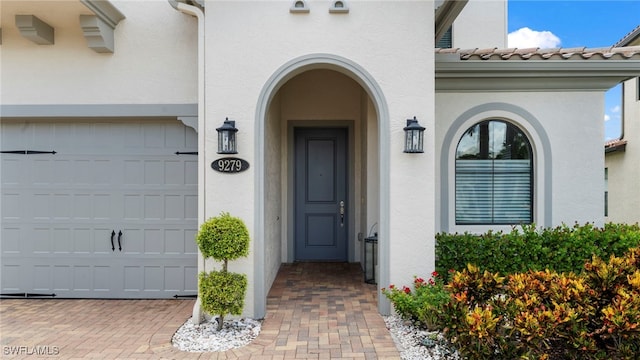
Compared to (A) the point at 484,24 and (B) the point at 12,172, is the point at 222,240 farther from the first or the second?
(A) the point at 484,24

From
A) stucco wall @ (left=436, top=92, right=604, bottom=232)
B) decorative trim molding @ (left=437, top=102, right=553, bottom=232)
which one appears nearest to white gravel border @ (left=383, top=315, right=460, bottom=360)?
decorative trim molding @ (left=437, top=102, right=553, bottom=232)

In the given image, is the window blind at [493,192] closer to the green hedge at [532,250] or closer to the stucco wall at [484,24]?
the green hedge at [532,250]

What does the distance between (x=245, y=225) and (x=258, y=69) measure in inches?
74.2

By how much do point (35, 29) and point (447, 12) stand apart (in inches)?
214

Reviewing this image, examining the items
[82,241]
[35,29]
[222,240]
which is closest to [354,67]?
[222,240]

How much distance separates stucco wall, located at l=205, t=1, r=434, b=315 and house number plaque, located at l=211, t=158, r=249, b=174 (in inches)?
2.8

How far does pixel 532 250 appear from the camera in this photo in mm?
4805

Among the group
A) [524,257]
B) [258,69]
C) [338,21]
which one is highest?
[338,21]

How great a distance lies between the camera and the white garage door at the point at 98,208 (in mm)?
5156

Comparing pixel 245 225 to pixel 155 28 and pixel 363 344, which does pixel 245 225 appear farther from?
pixel 155 28

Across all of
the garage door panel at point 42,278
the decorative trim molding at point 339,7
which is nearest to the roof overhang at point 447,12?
the decorative trim molding at point 339,7

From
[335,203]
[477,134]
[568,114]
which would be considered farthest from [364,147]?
[568,114]

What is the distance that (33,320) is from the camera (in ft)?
14.4

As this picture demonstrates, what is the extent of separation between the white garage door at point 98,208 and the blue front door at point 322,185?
2271 millimetres
